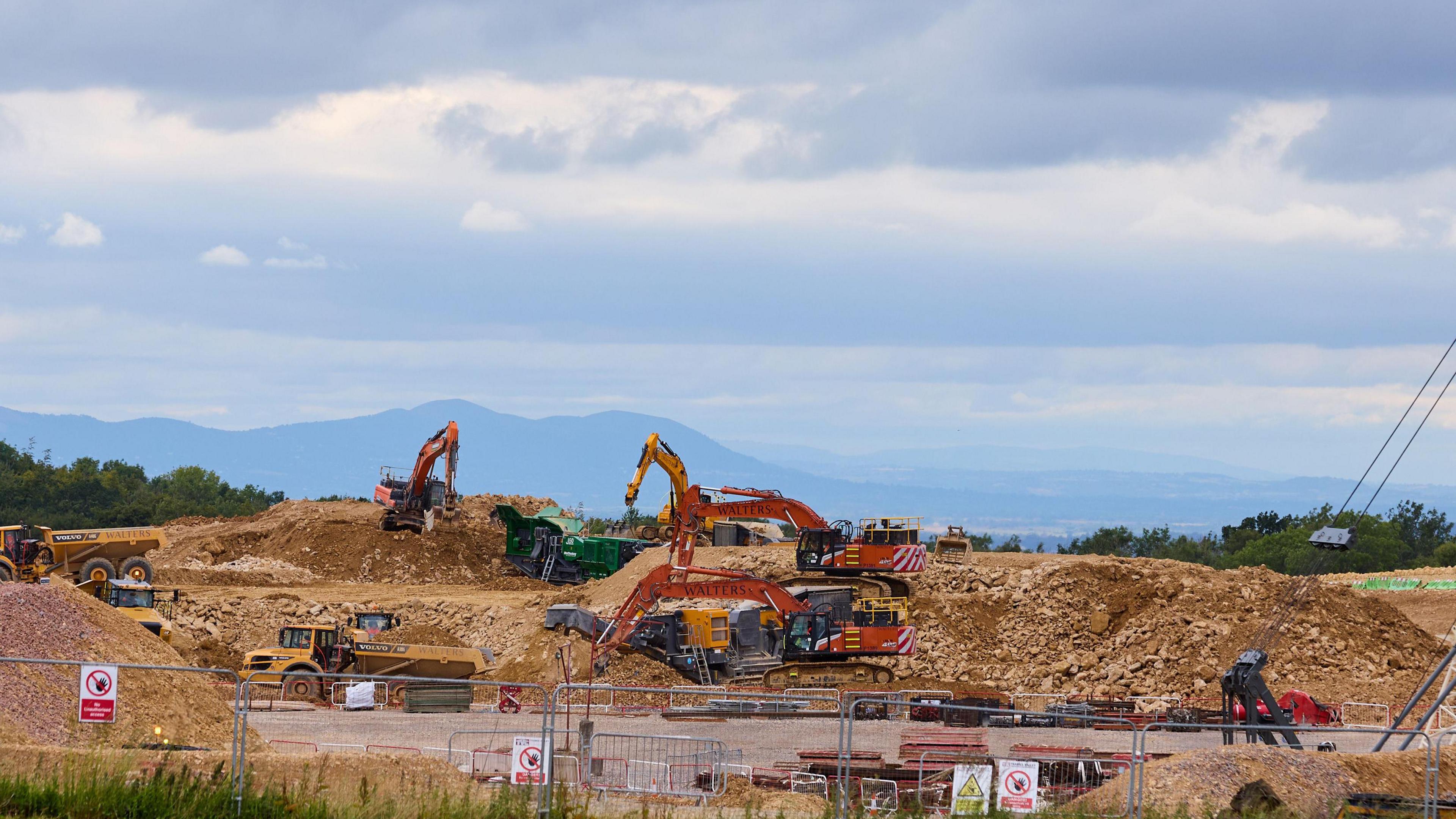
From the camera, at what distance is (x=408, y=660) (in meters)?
39.9

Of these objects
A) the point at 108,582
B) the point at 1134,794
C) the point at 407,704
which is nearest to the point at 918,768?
the point at 1134,794

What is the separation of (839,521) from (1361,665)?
15.1 metres

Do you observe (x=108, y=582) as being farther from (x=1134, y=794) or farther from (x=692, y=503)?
(x=1134, y=794)

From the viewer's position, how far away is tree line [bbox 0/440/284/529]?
357 feet

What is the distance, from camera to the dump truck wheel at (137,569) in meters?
47.4

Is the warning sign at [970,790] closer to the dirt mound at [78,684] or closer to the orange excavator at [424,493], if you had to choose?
the dirt mound at [78,684]

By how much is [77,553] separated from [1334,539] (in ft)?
123

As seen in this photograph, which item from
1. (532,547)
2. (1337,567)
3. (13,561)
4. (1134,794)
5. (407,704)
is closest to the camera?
(1134,794)

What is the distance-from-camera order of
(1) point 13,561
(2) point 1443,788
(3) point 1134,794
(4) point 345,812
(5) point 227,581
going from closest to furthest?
1. (4) point 345,812
2. (3) point 1134,794
3. (2) point 1443,788
4. (1) point 13,561
5. (5) point 227,581

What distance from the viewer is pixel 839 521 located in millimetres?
45406

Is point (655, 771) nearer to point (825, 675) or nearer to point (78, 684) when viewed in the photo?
point (78, 684)

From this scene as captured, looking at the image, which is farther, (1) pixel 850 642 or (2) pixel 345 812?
(1) pixel 850 642

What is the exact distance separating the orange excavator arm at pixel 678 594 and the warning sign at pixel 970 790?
22.6 meters

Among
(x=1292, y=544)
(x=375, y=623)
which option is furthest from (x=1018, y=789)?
(x=1292, y=544)
